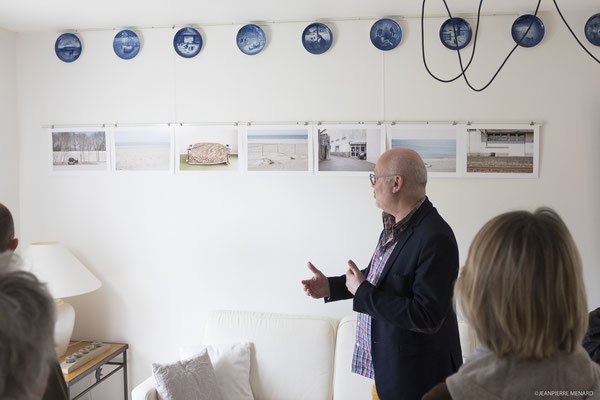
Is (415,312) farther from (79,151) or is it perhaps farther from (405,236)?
(79,151)

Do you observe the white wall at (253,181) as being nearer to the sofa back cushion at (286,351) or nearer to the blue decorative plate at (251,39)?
the blue decorative plate at (251,39)

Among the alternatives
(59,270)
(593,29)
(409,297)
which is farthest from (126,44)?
(593,29)

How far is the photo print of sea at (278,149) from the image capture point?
10.1 feet

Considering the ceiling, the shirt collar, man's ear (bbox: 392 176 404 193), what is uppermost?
the ceiling

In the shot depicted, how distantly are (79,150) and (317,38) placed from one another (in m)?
1.73

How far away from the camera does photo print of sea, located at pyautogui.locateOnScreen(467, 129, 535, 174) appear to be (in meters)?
2.90

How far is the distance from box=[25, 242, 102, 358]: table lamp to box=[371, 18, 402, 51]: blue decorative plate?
228cm

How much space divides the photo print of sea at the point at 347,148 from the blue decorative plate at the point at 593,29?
1.31 meters

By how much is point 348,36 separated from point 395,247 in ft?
5.28

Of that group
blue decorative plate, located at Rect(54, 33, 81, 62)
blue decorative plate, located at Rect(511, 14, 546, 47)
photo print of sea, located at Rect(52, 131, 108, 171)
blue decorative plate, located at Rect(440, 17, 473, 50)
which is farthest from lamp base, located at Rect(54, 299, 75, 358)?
blue decorative plate, located at Rect(511, 14, 546, 47)

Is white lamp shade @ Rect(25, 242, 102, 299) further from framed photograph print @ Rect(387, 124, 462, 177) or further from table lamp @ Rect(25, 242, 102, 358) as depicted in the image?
framed photograph print @ Rect(387, 124, 462, 177)

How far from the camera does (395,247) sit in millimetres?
1937

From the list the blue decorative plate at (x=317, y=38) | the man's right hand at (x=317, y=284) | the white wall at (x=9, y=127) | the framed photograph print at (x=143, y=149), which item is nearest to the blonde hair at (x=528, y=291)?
the man's right hand at (x=317, y=284)

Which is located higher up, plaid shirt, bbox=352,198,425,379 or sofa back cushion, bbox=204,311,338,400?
plaid shirt, bbox=352,198,425,379
